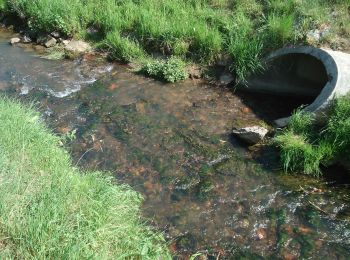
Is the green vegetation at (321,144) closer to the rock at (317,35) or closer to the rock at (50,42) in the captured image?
the rock at (317,35)

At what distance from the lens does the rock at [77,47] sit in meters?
11.7

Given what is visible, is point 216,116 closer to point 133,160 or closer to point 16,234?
point 133,160

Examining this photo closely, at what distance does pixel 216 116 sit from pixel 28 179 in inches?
186

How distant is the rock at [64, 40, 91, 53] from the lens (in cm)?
1167

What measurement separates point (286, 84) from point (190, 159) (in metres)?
3.42

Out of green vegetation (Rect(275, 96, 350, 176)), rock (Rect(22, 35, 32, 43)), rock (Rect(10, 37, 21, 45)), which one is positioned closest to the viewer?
green vegetation (Rect(275, 96, 350, 176))

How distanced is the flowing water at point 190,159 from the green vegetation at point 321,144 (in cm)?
23

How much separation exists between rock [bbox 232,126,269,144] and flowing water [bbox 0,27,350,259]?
0.21 m

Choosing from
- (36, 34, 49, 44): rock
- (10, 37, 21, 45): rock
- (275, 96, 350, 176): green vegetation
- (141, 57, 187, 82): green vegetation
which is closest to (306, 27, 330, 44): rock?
(275, 96, 350, 176): green vegetation

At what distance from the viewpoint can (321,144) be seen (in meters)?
7.76

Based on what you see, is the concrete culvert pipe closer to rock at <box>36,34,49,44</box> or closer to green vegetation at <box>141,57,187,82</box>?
Answer: green vegetation at <box>141,57,187,82</box>

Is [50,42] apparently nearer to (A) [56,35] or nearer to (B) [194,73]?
(A) [56,35]

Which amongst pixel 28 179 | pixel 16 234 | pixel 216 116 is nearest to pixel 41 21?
pixel 216 116

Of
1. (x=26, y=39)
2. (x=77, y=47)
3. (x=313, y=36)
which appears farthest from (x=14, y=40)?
(x=313, y=36)
